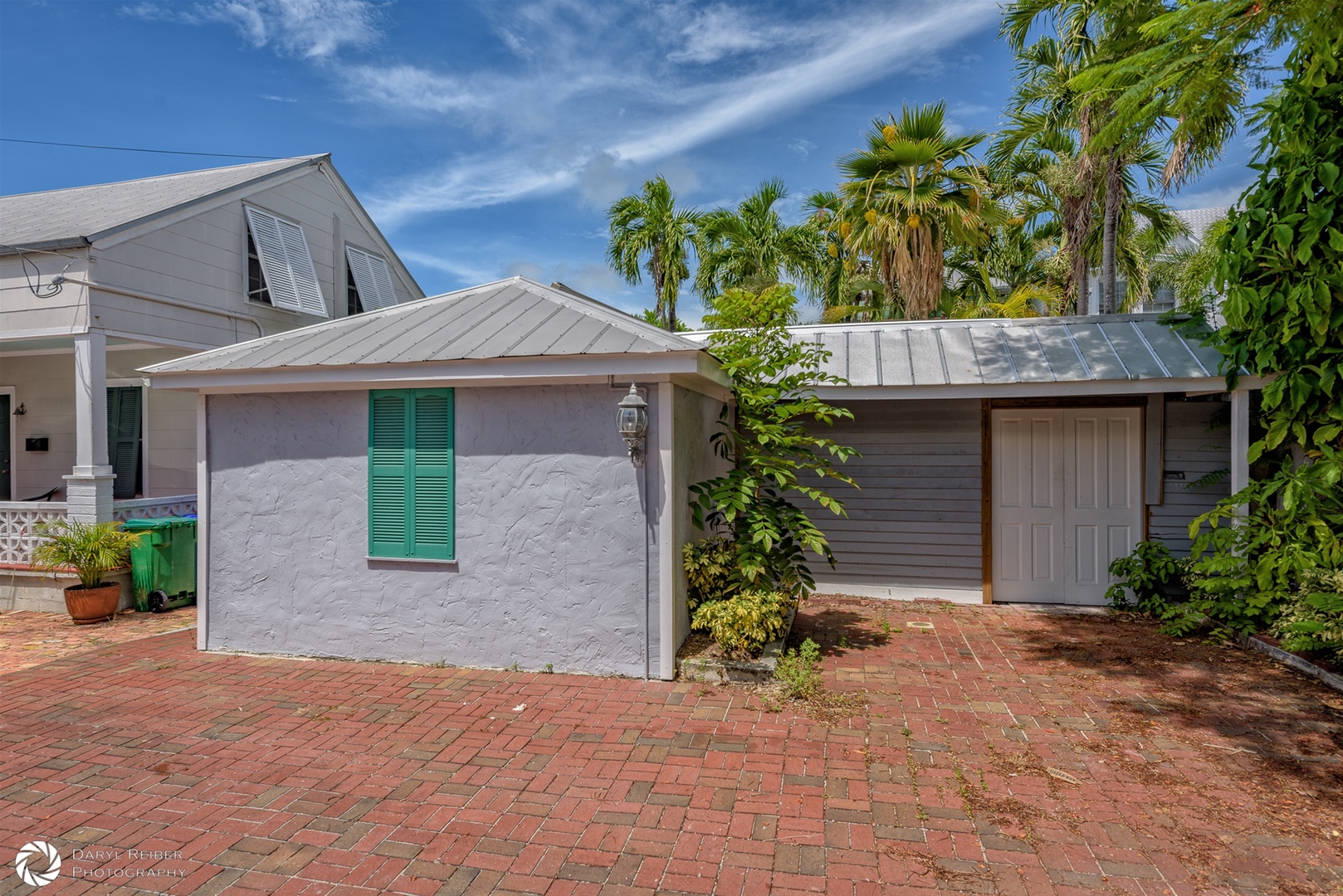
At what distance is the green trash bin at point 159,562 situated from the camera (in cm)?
797

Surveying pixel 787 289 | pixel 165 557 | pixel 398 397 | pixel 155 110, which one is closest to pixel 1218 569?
pixel 787 289

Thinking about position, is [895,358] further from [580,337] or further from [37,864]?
[37,864]

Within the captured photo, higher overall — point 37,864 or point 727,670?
point 727,670

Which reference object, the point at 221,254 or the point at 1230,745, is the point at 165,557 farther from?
the point at 1230,745

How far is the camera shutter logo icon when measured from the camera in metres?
2.98

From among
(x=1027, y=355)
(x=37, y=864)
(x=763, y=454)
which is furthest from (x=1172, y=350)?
(x=37, y=864)

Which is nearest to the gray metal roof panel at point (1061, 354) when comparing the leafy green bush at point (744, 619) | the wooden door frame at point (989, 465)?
the wooden door frame at point (989, 465)

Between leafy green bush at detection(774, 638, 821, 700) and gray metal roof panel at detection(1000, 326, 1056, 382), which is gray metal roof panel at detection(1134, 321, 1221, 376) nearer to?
gray metal roof panel at detection(1000, 326, 1056, 382)

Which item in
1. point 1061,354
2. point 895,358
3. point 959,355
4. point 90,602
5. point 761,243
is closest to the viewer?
point 1061,354

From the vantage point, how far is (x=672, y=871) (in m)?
3.02

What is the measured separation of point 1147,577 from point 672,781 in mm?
5941

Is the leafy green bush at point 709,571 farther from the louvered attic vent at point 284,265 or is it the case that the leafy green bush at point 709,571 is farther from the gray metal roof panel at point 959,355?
the louvered attic vent at point 284,265

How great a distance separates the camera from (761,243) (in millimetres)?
18484

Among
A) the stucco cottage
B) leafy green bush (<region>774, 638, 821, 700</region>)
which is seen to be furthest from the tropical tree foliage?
leafy green bush (<region>774, 638, 821, 700</region>)
